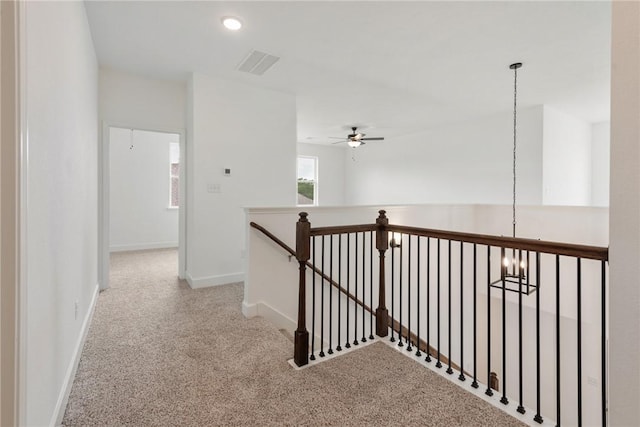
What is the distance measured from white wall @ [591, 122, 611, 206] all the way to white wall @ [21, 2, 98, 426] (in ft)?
28.0

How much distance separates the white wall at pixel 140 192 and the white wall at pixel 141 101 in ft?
8.61

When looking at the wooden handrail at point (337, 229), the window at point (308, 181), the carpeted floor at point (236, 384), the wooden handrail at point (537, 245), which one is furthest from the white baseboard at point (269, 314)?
the window at point (308, 181)

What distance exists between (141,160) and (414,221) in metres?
5.81

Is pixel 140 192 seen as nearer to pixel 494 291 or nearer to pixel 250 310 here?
pixel 250 310

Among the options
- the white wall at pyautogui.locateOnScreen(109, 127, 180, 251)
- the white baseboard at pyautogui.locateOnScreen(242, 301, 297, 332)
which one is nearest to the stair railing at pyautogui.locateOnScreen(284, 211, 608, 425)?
the white baseboard at pyautogui.locateOnScreen(242, 301, 297, 332)

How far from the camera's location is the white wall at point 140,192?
20.8ft

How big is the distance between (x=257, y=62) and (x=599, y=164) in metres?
7.24

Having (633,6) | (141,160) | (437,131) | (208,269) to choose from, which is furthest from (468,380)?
(141,160)

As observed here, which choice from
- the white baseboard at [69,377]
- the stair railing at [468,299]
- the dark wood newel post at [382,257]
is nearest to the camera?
the white baseboard at [69,377]

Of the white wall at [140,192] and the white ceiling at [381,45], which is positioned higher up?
the white ceiling at [381,45]

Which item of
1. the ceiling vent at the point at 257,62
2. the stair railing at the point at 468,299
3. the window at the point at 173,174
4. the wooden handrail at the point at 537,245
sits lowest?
the stair railing at the point at 468,299

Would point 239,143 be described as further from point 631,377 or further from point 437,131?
point 437,131

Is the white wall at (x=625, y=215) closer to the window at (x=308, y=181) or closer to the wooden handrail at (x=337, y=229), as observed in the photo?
the wooden handrail at (x=337, y=229)

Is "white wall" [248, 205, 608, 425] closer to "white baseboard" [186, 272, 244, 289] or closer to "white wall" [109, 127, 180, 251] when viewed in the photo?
"white baseboard" [186, 272, 244, 289]
